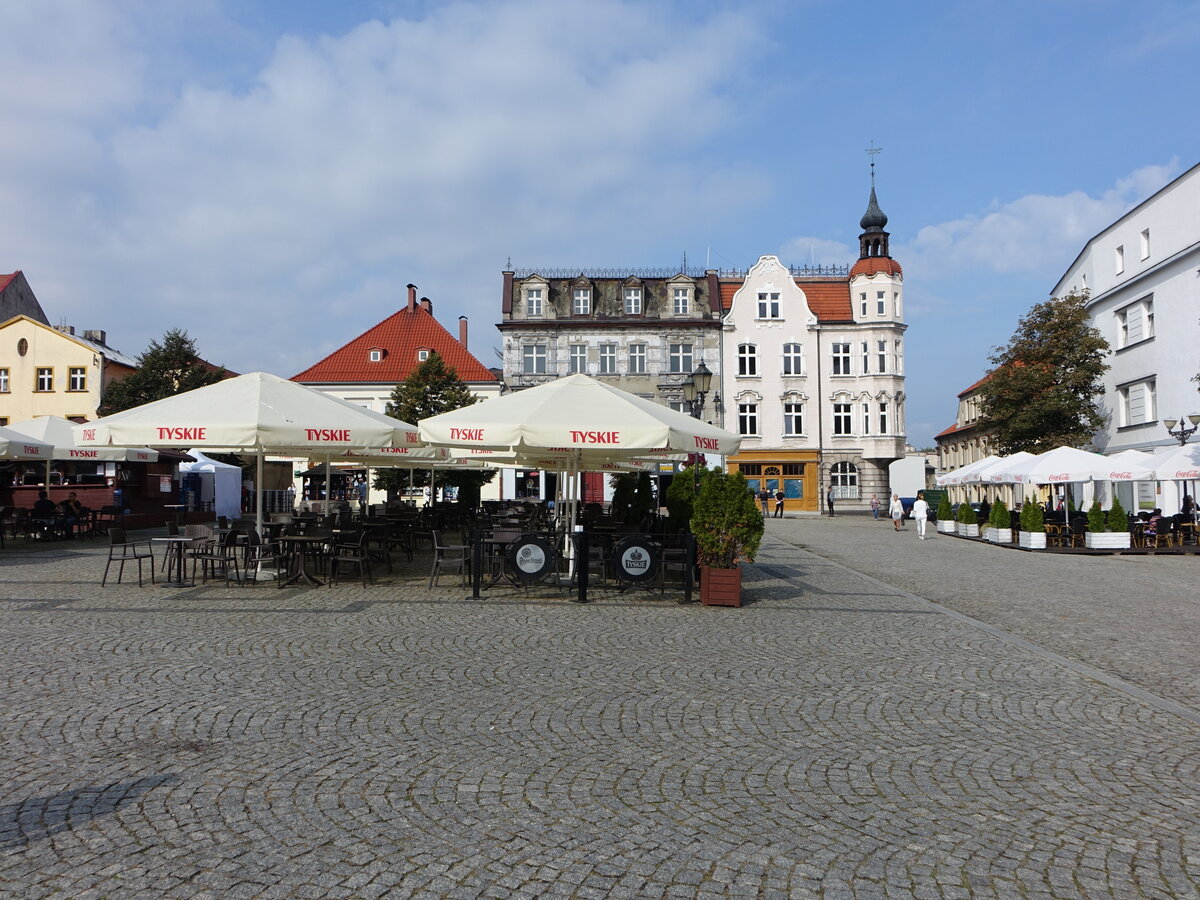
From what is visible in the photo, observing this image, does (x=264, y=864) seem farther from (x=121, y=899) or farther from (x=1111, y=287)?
(x=1111, y=287)

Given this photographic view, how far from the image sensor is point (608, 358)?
162 feet

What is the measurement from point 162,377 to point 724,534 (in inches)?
1467

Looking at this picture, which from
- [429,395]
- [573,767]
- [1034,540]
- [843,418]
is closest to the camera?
[573,767]

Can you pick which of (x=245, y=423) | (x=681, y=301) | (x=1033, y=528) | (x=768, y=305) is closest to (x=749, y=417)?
(x=768, y=305)

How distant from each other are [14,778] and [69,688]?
2022mm

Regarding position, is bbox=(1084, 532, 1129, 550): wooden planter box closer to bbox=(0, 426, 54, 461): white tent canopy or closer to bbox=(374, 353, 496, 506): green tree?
bbox=(374, 353, 496, 506): green tree

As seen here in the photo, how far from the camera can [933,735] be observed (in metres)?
5.62

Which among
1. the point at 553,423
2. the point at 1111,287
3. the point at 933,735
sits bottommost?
the point at 933,735

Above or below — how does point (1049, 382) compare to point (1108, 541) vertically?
above

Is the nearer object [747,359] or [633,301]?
[747,359]

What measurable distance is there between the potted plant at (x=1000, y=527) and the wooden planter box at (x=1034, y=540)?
1476 millimetres

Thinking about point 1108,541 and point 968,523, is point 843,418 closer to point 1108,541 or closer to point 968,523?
point 968,523

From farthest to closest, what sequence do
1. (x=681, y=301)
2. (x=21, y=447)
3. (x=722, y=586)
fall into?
(x=681, y=301) < (x=21, y=447) < (x=722, y=586)

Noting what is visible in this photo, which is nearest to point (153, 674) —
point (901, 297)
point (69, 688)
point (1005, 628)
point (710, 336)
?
point (69, 688)
